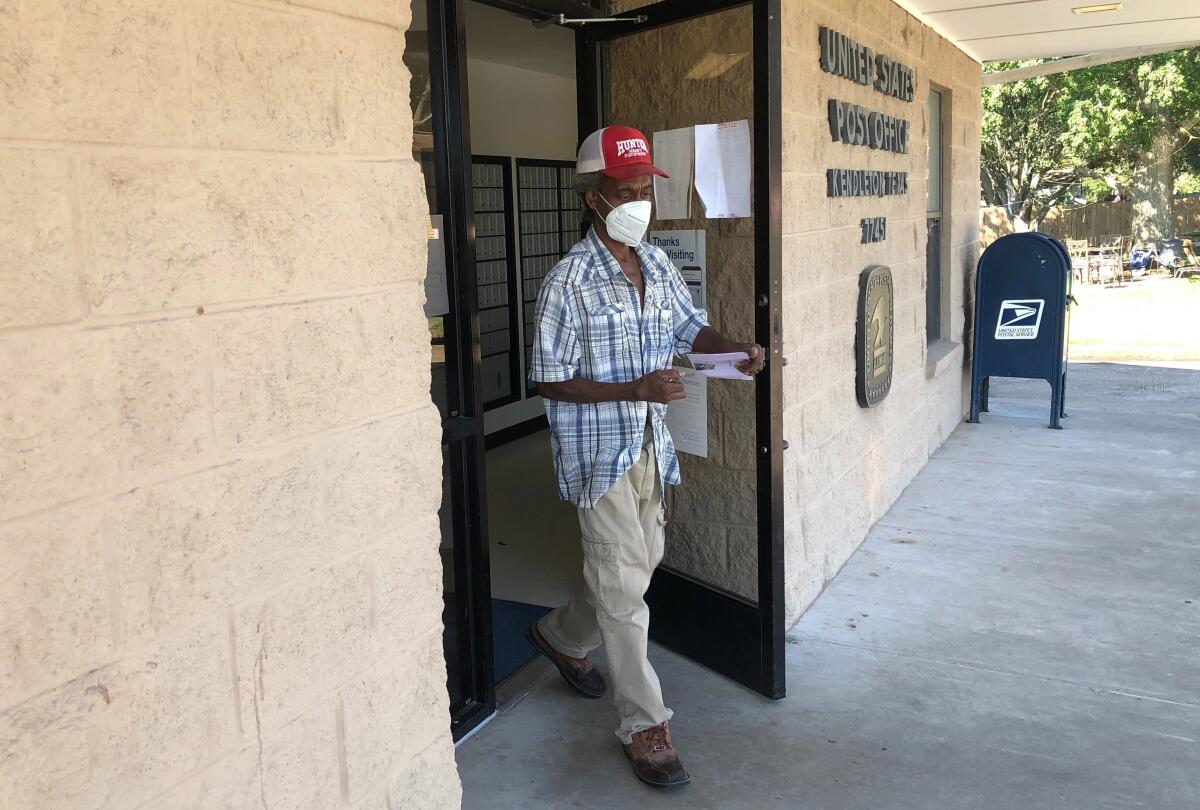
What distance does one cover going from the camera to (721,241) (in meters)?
4.03

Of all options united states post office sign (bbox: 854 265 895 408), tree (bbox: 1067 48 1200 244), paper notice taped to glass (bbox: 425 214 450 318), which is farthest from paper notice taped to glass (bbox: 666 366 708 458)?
tree (bbox: 1067 48 1200 244)

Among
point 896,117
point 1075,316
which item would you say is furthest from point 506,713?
point 1075,316

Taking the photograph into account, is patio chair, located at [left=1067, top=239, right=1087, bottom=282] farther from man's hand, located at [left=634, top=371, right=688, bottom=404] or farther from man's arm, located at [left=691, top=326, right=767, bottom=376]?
man's hand, located at [left=634, top=371, right=688, bottom=404]

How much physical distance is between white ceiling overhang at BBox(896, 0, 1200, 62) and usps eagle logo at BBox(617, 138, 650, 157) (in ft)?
12.4

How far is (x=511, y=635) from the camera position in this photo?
439cm

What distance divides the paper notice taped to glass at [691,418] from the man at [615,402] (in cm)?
71

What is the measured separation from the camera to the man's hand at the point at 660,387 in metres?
3.00

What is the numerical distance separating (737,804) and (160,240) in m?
2.25

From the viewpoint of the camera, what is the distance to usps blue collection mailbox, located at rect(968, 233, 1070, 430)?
321 inches

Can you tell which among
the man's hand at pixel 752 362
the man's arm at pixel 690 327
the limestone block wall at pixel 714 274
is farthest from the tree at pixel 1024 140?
the man's hand at pixel 752 362

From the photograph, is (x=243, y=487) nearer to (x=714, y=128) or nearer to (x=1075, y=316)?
(x=714, y=128)

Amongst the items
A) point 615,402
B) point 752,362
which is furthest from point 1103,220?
point 615,402

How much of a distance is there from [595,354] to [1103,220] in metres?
27.6

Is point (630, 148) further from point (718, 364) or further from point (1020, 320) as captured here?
point (1020, 320)
